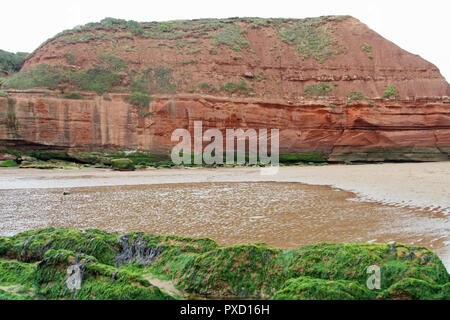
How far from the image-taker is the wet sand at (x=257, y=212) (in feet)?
18.7

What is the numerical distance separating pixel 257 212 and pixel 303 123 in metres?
20.9

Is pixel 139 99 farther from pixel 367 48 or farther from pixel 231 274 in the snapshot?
pixel 231 274

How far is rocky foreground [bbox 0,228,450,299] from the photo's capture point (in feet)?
8.82

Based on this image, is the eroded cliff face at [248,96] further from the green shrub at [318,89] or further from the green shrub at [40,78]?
the green shrub at [40,78]

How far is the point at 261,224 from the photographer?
659 centimetres

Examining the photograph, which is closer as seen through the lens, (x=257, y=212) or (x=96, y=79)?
(x=257, y=212)

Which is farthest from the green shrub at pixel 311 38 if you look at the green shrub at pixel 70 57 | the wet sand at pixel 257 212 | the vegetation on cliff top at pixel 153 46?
the wet sand at pixel 257 212

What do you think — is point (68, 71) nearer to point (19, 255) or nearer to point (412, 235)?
point (19, 255)

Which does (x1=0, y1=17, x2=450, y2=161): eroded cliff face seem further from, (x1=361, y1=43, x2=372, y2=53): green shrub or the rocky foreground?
the rocky foreground

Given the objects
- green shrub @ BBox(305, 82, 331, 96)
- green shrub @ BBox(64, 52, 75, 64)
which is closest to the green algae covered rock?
green shrub @ BBox(305, 82, 331, 96)

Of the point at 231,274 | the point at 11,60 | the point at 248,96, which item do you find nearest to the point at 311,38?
the point at 248,96

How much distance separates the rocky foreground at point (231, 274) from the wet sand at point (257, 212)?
4.41 ft

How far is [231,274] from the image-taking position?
10.7 ft

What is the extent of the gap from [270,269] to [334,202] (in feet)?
20.5
